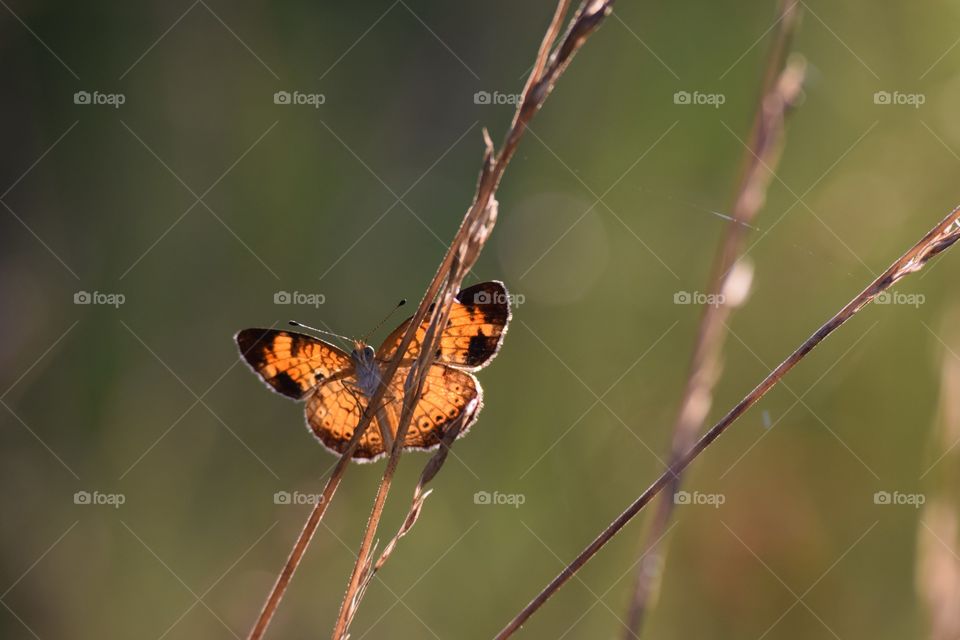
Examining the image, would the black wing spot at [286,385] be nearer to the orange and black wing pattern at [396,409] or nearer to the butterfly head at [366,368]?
the orange and black wing pattern at [396,409]

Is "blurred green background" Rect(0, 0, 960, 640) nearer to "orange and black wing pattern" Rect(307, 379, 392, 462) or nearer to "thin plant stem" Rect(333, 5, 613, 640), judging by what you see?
"orange and black wing pattern" Rect(307, 379, 392, 462)

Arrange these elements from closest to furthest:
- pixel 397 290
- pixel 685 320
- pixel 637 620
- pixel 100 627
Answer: pixel 637 620
pixel 100 627
pixel 685 320
pixel 397 290

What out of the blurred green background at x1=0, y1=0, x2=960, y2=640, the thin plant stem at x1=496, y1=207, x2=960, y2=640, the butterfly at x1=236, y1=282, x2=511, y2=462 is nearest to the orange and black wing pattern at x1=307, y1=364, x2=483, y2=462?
the butterfly at x1=236, y1=282, x2=511, y2=462

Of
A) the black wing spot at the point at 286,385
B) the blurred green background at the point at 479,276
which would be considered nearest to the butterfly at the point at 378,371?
the black wing spot at the point at 286,385

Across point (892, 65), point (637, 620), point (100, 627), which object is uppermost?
point (892, 65)

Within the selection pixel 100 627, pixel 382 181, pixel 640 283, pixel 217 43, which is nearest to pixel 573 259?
pixel 640 283

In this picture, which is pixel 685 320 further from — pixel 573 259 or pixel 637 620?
pixel 637 620

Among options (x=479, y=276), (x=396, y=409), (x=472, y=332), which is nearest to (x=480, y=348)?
(x=472, y=332)
